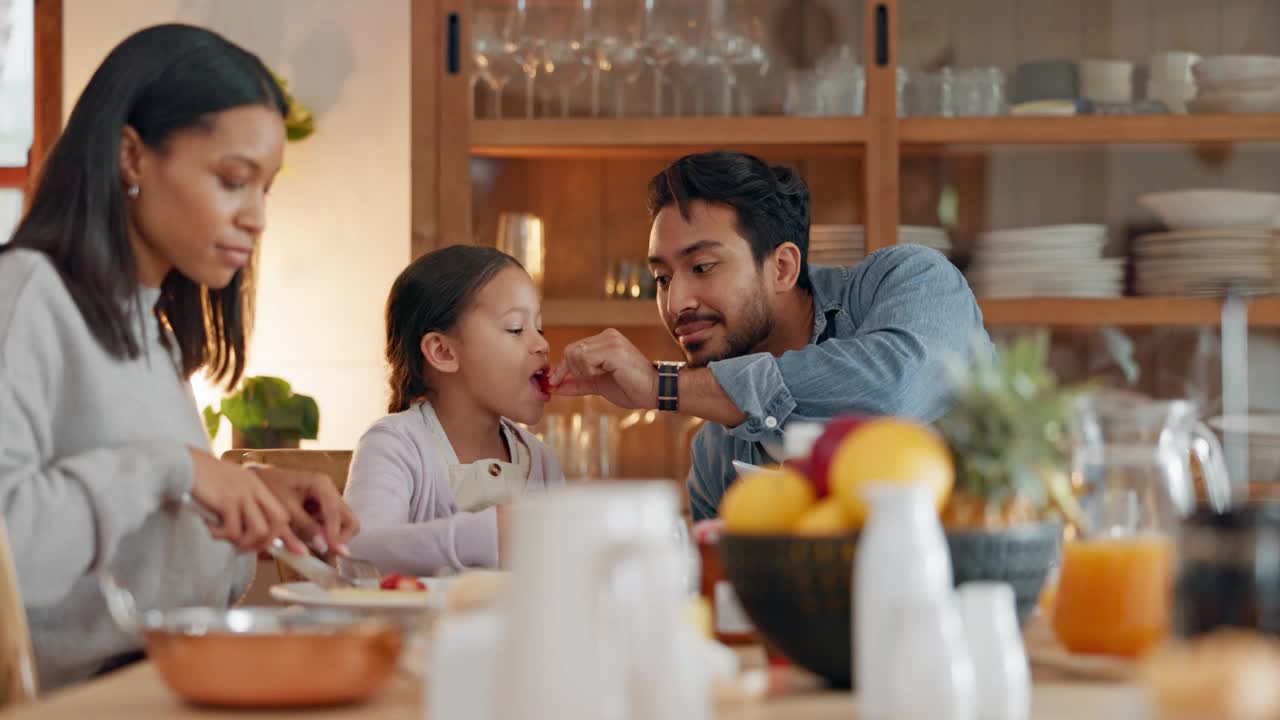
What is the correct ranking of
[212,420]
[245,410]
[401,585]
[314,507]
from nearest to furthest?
[401,585] < [314,507] < [245,410] < [212,420]

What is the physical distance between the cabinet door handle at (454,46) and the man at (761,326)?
2.36ft

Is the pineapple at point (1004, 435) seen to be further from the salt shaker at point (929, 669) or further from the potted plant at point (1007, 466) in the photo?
the salt shaker at point (929, 669)

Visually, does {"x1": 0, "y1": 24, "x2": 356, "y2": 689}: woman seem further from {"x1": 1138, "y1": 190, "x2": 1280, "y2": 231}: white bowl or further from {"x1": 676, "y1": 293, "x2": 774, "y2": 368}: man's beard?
{"x1": 1138, "y1": 190, "x2": 1280, "y2": 231}: white bowl

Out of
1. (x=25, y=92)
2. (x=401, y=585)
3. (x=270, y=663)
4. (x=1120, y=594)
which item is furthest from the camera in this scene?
(x=25, y=92)

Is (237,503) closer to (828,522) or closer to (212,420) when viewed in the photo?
(828,522)

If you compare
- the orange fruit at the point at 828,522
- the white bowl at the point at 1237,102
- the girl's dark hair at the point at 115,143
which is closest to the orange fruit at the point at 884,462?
the orange fruit at the point at 828,522

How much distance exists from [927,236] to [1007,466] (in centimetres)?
225

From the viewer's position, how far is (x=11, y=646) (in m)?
1.10

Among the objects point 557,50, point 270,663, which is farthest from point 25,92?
point 270,663

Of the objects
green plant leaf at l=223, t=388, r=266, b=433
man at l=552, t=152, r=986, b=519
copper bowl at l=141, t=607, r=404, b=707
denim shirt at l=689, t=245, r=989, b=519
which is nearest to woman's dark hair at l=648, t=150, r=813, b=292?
man at l=552, t=152, r=986, b=519

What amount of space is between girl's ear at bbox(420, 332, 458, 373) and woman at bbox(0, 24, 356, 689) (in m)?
0.67

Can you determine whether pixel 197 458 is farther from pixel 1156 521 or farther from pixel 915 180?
pixel 915 180

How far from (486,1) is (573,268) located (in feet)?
2.01

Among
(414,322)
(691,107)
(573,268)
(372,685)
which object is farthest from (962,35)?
(372,685)
